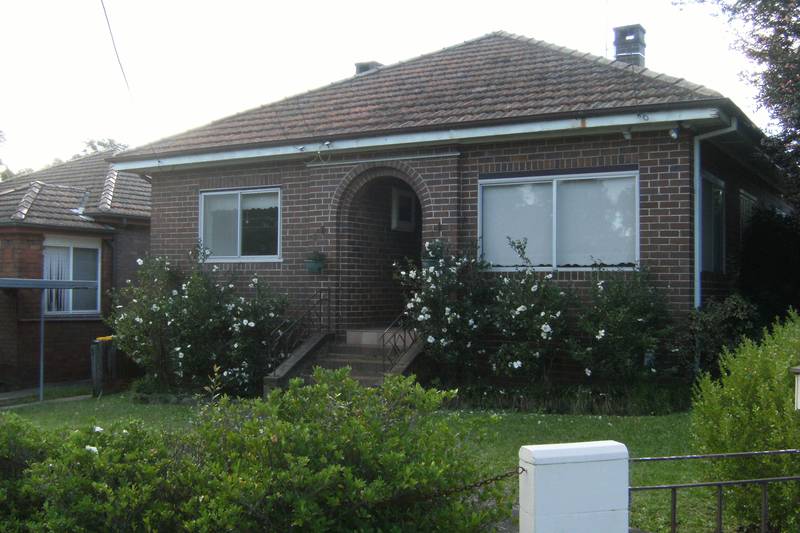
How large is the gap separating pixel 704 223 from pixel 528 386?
369 cm

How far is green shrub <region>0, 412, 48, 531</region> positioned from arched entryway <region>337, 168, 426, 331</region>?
834cm

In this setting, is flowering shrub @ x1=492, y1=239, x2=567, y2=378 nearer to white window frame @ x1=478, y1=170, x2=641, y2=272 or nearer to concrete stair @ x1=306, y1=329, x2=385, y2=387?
white window frame @ x1=478, y1=170, x2=641, y2=272

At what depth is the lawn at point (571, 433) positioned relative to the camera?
5965mm

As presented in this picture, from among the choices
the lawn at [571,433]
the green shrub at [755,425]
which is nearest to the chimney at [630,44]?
the lawn at [571,433]

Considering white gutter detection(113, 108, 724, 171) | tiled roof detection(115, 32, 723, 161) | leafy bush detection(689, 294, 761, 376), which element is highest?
tiled roof detection(115, 32, 723, 161)

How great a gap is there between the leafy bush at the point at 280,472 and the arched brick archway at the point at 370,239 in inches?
323

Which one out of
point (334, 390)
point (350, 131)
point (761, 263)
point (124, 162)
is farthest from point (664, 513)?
point (124, 162)

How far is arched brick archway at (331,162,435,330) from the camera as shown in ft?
43.6

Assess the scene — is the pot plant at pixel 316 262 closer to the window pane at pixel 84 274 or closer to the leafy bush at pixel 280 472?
the window pane at pixel 84 274

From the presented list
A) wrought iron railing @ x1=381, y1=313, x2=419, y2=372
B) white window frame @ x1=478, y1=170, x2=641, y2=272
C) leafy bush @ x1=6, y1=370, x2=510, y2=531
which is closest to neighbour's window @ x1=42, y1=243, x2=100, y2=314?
wrought iron railing @ x1=381, y1=313, x2=419, y2=372

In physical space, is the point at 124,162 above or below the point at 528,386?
above

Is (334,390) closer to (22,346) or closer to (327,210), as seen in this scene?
(327,210)

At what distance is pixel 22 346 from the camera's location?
55.0ft

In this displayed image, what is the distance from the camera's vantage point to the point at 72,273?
1802 centimetres
